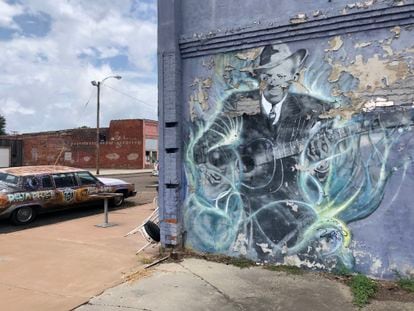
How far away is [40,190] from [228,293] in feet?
25.6

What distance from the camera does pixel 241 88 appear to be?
711 cm

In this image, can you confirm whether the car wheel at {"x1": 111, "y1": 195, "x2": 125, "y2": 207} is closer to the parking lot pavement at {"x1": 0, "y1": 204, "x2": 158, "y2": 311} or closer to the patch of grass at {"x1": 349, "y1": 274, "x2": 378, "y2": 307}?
the parking lot pavement at {"x1": 0, "y1": 204, "x2": 158, "y2": 311}

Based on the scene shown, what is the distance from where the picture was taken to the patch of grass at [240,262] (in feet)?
22.5

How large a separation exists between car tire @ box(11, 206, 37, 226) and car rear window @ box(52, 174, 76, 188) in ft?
3.44

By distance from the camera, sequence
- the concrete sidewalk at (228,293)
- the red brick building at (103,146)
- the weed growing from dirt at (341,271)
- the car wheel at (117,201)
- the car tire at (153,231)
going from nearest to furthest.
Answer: the concrete sidewalk at (228,293) → the weed growing from dirt at (341,271) → the car tire at (153,231) → the car wheel at (117,201) → the red brick building at (103,146)

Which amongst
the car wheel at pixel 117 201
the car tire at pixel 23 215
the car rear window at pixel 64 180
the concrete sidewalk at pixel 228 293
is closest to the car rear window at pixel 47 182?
the car rear window at pixel 64 180

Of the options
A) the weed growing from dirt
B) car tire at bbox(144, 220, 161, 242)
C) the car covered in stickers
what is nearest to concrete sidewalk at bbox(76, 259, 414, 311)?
the weed growing from dirt

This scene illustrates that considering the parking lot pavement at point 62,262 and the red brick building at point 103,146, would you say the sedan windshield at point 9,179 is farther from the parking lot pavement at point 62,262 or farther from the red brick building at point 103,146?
the red brick building at point 103,146

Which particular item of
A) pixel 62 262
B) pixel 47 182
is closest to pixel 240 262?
pixel 62 262

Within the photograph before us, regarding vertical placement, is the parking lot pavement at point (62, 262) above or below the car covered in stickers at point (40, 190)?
below

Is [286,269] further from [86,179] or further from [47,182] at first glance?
Result: [86,179]

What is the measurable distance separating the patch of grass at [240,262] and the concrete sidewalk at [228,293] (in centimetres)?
15

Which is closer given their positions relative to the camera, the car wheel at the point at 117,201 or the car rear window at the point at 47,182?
the car rear window at the point at 47,182

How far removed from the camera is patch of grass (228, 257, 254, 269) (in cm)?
686
